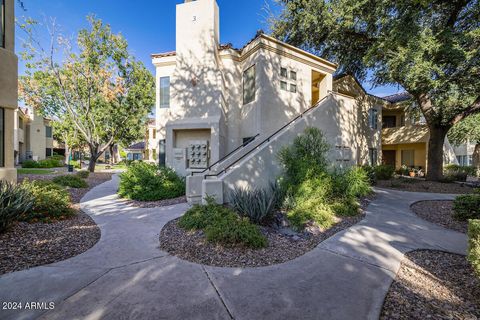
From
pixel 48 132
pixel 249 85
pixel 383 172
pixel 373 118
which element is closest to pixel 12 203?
pixel 249 85

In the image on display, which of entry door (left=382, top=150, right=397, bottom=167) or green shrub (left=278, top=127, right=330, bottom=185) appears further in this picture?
entry door (left=382, top=150, right=397, bottom=167)

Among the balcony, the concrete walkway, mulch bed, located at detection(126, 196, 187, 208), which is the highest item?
the balcony

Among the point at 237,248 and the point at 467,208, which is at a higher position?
the point at 467,208

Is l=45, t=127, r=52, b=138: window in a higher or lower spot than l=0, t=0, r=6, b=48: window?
lower

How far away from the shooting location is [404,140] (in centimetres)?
2083

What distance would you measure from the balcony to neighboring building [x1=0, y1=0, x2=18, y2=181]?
28.0 metres

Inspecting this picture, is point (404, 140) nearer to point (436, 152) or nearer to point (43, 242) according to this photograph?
point (436, 152)

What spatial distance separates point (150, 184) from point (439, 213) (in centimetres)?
1140

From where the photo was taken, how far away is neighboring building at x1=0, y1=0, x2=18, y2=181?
308 inches

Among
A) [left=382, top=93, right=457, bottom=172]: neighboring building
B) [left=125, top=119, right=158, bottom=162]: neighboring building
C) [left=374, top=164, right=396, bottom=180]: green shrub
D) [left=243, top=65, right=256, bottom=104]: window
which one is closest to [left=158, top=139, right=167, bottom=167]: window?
[left=243, top=65, right=256, bottom=104]: window

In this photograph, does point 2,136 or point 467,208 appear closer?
point 467,208

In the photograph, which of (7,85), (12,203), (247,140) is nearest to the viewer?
(12,203)

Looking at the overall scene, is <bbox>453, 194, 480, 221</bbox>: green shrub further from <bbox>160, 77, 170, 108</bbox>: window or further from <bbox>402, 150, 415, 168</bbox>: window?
<bbox>402, 150, 415, 168</bbox>: window

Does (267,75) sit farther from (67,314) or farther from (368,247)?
(67,314)
